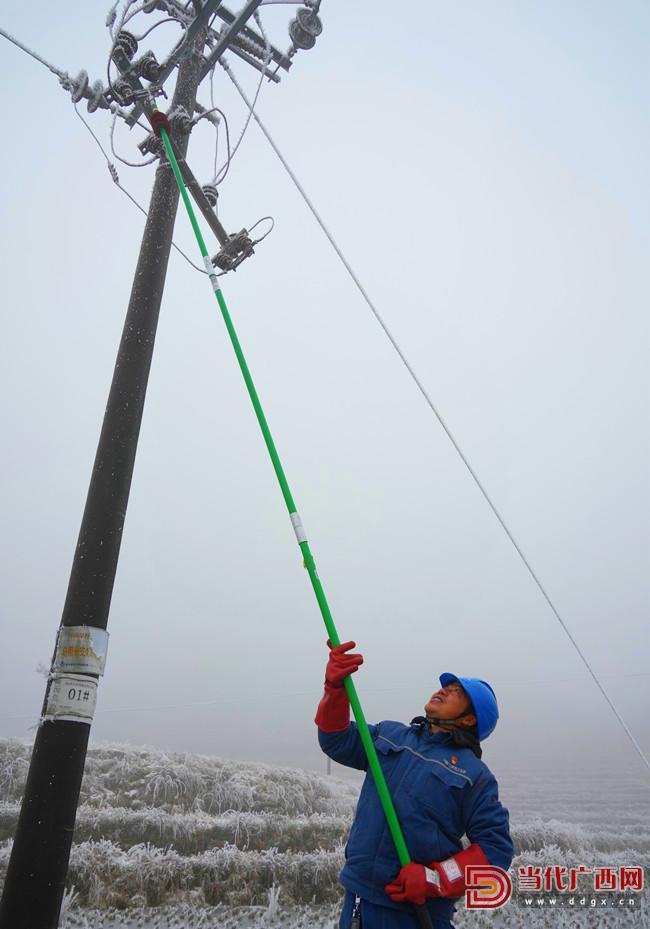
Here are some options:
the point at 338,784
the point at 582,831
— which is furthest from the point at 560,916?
the point at 338,784

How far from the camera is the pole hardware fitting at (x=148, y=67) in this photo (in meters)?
4.51

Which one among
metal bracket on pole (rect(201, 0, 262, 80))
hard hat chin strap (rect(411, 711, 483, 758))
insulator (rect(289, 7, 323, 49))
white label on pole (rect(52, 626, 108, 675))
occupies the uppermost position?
insulator (rect(289, 7, 323, 49))

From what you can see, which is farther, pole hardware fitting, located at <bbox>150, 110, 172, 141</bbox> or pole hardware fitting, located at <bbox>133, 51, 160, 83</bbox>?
pole hardware fitting, located at <bbox>133, 51, 160, 83</bbox>

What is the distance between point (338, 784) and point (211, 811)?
163cm

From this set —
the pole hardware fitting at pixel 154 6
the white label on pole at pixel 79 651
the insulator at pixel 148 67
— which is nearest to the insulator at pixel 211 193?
the insulator at pixel 148 67

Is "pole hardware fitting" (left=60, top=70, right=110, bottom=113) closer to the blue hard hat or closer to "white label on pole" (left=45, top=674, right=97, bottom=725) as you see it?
"white label on pole" (left=45, top=674, right=97, bottom=725)

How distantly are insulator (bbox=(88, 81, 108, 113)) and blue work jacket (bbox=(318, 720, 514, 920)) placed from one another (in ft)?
15.9

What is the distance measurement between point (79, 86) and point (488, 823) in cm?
566

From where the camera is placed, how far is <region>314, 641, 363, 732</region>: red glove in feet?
9.12

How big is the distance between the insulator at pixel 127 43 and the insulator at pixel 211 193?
1033 millimetres

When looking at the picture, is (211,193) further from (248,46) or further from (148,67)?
(248,46)

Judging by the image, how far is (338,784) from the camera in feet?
22.0

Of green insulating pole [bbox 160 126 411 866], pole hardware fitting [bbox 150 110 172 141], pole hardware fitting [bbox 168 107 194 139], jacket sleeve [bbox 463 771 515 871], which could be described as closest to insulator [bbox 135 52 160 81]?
pole hardware fitting [bbox 168 107 194 139]

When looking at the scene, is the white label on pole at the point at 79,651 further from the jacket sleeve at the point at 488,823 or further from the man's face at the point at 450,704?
the jacket sleeve at the point at 488,823
